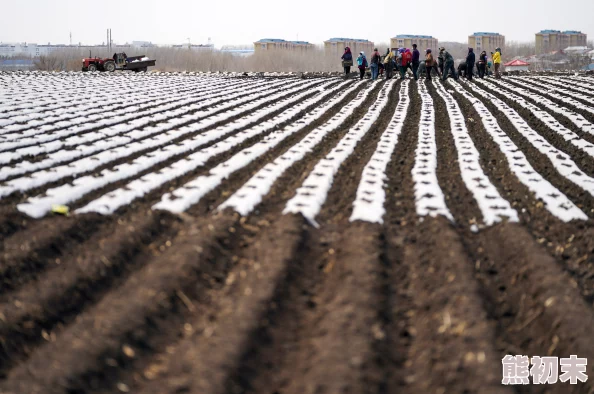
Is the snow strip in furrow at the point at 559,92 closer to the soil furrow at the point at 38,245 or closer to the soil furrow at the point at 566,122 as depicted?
the soil furrow at the point at 566,122

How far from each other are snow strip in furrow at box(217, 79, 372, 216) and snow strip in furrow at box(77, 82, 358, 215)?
1.08 feet

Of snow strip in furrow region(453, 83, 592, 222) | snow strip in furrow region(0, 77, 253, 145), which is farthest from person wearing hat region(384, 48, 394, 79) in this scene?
snow strip in furrow region(453, 83, 592, 222)

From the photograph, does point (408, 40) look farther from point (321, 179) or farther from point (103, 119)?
point (321, 179)

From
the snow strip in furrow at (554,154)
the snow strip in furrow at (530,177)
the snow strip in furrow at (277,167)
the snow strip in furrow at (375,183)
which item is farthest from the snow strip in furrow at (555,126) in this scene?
the snow strip in furrow at (277,167)

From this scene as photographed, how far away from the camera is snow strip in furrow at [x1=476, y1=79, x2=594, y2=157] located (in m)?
8.40

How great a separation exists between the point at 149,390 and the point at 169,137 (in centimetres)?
638

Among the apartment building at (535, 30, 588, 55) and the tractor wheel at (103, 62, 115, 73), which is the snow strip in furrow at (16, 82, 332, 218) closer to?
the tractor wheel at (103, 62, 115, 73)

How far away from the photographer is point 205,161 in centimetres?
703

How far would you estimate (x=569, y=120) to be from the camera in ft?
36.0

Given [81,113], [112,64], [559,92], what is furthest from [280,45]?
[81,113]

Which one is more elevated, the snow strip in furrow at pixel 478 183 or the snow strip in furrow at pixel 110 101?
the snow strip in furrow at pixel 110 101

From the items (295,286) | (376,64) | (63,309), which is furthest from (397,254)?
(376,64)

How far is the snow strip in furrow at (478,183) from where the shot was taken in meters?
4.97

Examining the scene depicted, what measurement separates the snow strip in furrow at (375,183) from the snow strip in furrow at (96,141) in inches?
125
